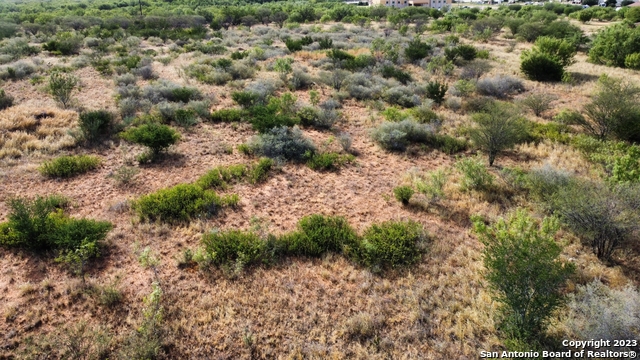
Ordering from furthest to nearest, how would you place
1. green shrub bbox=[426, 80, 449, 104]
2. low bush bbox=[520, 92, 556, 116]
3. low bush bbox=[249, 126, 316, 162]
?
green shrub bbox=[426, 80, 449, 104] → low bush bbox=[520, 92, 556, 116] → low bush bbox=[249, 126, 316, 162]

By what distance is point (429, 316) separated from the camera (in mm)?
4766

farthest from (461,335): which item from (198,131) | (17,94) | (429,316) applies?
(17,94)

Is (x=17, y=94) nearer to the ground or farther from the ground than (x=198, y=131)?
farther from the ground

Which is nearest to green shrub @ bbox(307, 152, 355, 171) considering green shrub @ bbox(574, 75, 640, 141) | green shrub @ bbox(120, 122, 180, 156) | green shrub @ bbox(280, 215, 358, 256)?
green shrub @ bbox(280, 215, 358, 256)

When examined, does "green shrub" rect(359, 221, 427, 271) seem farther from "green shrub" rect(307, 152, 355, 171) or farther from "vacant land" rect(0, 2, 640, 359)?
"green shrub" rect(307, 152, 355, 171)

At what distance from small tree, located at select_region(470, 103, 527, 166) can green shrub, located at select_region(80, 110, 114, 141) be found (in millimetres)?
10663

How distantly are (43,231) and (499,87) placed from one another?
15509 mm

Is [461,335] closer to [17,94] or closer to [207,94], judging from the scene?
[207,94]

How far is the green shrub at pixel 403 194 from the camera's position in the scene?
7230mm

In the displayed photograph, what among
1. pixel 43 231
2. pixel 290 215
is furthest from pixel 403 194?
pixel 43 231

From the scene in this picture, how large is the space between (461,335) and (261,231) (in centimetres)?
367

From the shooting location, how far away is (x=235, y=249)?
569 centimetres

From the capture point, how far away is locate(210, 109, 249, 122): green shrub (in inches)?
447

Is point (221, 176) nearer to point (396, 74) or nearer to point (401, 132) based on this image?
point (401, 132)
